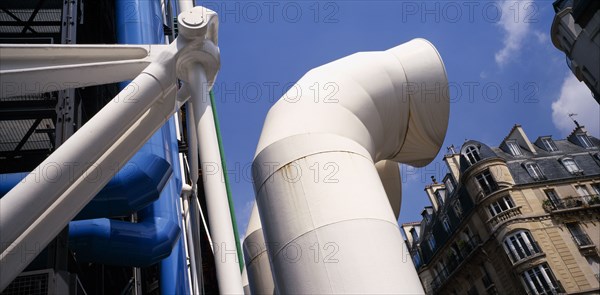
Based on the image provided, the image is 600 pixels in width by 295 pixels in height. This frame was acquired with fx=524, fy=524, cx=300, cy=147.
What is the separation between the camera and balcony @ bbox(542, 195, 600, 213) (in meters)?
33.5

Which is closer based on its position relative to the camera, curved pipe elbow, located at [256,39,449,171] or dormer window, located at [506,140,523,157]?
curved pipe elbow, located at [256,39,449,171]

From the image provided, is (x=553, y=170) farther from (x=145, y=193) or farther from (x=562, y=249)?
(x=145, y=193)

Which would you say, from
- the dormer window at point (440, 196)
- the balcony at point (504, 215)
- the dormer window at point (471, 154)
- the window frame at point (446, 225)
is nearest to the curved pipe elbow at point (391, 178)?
the balcony at point (504, 215)

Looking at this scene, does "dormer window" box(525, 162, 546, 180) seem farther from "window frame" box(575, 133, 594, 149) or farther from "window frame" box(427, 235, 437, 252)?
"window frame" box(427, 235, 437, 252)

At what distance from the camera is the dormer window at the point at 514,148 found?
40.1 metres

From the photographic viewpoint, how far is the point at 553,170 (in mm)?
37812

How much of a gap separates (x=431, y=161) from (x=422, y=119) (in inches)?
40.1

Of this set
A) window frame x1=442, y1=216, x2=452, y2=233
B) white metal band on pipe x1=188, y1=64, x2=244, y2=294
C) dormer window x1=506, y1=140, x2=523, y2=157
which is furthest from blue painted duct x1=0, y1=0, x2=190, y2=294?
dormer window x1=506, y1=140, x2=523, y2=157

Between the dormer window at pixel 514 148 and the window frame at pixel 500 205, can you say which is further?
the dormer window at pixel 514 148

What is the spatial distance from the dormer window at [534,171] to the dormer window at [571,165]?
7.31ft

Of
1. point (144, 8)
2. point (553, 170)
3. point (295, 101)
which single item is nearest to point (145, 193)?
point (295, 101)

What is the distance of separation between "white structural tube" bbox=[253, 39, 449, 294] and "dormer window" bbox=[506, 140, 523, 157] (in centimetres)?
3640

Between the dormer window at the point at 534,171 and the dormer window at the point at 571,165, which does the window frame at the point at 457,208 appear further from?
the dormer window at the point at 571,165

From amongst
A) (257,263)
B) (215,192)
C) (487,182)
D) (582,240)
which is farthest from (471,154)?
(215,192)
